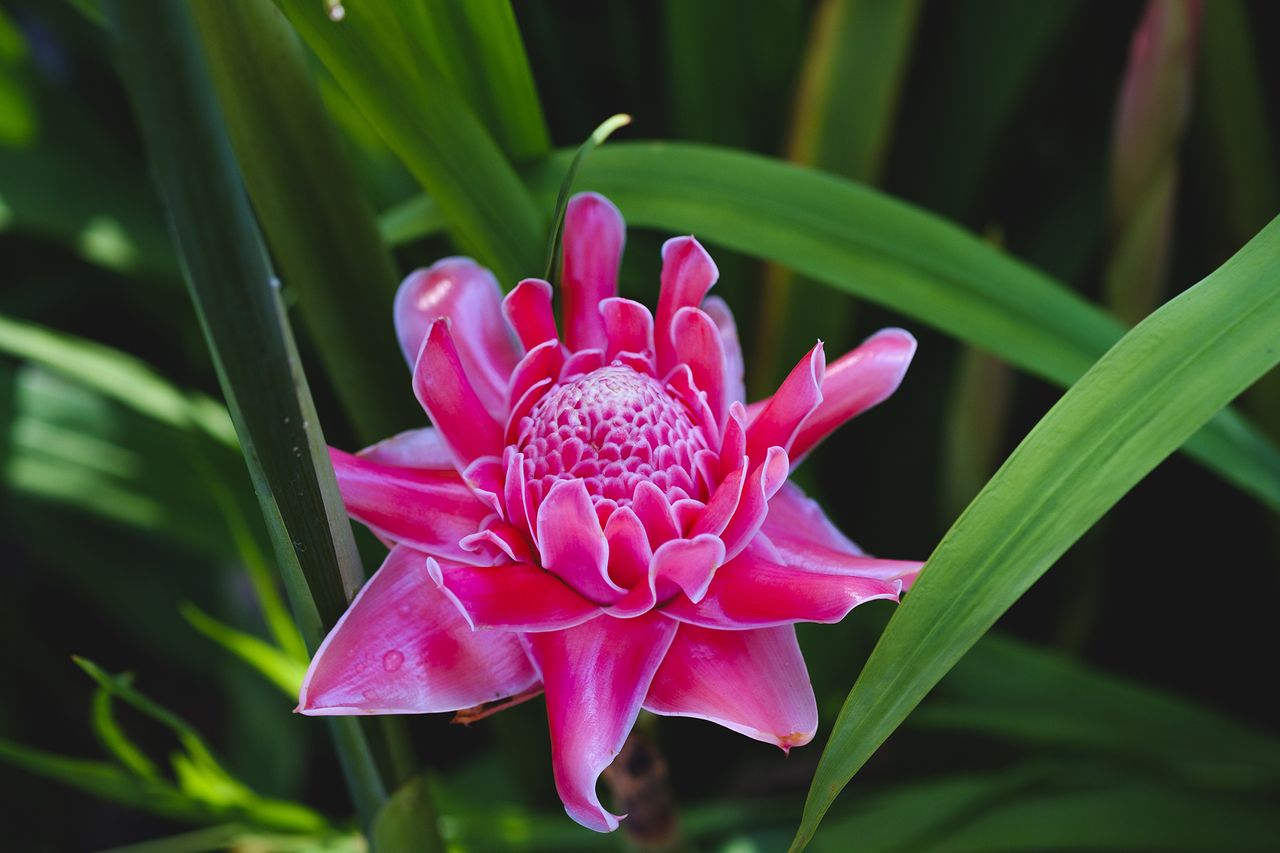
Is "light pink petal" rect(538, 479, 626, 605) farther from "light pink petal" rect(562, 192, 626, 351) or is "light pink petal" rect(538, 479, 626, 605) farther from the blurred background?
the blurred background

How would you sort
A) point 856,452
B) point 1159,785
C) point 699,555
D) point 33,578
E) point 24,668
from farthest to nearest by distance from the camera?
point 33,578, point 24,668, point 856,452, point 1159,785, point 699,555

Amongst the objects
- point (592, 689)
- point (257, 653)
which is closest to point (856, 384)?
point (592, 689)

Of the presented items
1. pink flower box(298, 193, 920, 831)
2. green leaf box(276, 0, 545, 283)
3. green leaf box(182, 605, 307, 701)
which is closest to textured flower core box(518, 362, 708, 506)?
pink flower box(298, 193, 920, 831)

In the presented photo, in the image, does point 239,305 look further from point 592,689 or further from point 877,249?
point 877,249

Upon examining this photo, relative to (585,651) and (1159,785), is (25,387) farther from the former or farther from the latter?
(1159,785)

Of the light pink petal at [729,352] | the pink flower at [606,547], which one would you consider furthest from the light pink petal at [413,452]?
the light pink petal at [729,352]

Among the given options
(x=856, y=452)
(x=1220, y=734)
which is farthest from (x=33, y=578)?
(x=1220, y=734)
